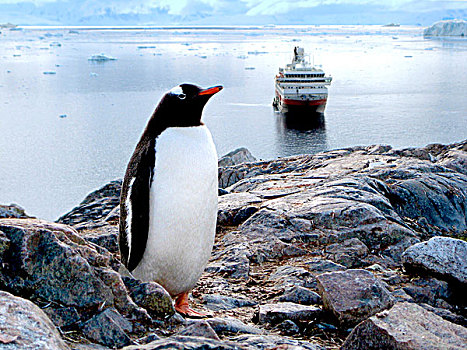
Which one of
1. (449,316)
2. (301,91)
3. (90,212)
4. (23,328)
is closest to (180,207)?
(23,328)

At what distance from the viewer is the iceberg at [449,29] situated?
101m

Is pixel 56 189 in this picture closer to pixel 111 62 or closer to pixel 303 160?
pixel 303 160

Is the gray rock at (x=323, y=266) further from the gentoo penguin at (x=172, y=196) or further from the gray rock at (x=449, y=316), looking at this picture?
the gentoo penguin at (x=172, y=196)

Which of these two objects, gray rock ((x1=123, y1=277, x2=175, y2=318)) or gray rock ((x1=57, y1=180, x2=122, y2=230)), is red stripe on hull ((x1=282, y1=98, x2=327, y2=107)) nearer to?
gray rock ((x1=57, y1=180, x2=122, y2=230))

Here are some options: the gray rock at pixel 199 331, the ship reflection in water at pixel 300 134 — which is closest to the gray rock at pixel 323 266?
the gray rock at pixel 199 331

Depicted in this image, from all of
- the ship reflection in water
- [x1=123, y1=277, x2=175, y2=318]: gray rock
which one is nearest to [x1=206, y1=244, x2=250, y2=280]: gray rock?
[x1=123, y1=277, x2=175, y2=318]: gray rock

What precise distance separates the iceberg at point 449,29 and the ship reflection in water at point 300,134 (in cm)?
7110

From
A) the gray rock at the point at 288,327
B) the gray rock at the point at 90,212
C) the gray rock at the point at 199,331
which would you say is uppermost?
the gray rock at the point at 199,331

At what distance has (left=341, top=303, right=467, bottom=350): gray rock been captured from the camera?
2.73 meters

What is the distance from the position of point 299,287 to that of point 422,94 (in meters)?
Answer: 44.7

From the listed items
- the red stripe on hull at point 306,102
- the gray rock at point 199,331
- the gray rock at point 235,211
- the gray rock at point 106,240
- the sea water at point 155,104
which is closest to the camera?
the gray rock at point 199,331

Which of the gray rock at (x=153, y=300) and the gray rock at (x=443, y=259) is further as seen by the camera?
the gray rock at (x=443, y=259)

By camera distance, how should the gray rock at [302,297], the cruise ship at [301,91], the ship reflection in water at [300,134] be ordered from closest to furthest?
1. the gray rock at [302,297]
2. the ship reflection in water at [300,134]
3. the cruise ship at [301,91]

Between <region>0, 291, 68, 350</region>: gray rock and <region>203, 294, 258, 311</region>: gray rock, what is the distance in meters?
2.24
